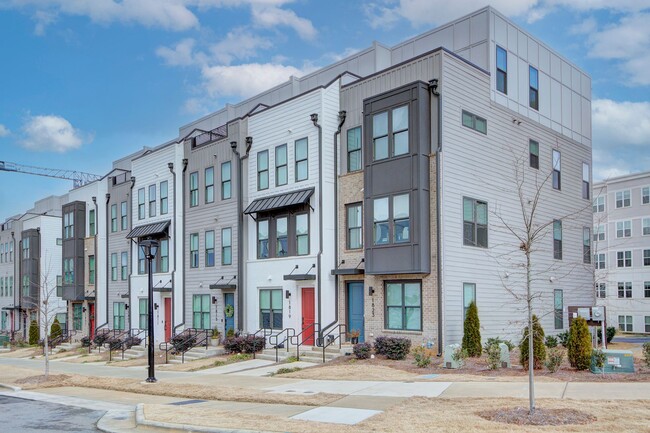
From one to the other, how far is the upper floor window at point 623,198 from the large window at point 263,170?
3941 centimetres

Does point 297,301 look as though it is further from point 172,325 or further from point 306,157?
point 172,325

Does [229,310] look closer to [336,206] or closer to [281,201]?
[281,201]

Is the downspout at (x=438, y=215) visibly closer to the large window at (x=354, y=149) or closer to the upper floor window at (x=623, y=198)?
the large window at (x=354, y=149)

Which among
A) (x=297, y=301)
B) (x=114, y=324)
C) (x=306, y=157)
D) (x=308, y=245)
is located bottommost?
(x=114, y=324)

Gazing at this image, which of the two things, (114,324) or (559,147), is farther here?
(114,324)

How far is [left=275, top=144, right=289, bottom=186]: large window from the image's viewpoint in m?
27.2

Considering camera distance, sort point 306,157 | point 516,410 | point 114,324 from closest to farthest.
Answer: point 516,410
point 306,157
point 114,324

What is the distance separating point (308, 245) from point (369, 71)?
28.7 feet

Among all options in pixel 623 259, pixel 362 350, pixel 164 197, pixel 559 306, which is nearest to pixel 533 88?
pixel 559 306

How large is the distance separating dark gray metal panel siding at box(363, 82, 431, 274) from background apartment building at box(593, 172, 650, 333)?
37.0 m

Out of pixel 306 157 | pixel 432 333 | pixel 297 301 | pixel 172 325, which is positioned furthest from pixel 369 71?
pixel 172 325

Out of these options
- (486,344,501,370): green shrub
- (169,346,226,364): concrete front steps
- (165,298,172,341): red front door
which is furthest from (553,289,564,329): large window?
(165,298,172,341): red front door

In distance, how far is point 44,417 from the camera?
14.0 meters

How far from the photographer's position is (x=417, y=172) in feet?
71.6
